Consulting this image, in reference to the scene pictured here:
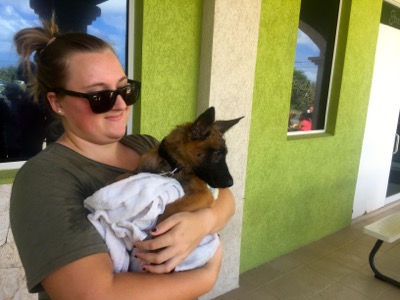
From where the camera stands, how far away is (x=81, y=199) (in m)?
1.18

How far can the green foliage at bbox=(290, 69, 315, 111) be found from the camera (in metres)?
4.78

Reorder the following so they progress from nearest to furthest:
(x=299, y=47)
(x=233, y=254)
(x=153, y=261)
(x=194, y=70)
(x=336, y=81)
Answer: (x=153, y=261) < (x=194, y=70) < (x=233, y=254) < (x=299, y=47) < (x=336, y=81)

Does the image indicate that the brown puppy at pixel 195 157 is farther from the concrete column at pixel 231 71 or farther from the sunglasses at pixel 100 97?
the concrete column at pixel 231 71

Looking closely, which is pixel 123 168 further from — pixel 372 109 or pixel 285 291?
pixel 372 109

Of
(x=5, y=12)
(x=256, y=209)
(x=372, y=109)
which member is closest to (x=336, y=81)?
(x=372, y=109)

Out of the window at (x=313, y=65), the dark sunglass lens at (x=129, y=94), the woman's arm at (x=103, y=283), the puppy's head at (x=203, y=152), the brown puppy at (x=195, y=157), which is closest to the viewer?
the woman's arm at (x=103, y=283)

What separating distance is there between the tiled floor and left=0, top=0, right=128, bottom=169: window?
2.69 meters

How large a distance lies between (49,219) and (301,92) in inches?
178

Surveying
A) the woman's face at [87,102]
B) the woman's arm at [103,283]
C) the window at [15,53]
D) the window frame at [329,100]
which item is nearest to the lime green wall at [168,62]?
the window at [15,53]

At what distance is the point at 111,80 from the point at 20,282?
2121mm

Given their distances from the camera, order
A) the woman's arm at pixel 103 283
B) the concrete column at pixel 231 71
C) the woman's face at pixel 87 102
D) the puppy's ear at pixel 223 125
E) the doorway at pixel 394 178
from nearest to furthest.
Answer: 1. the woman's arm at pixel 103 283
2. the woman's face at pixel 87 102
3. the puppy's ear at pixel 223 125
4. the concrete column at pixel 231 71
5. the doorway at pixel 394 178

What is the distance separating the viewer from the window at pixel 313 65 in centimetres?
472

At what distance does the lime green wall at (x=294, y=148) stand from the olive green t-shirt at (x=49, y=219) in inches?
120

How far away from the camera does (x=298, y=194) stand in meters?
4.89
